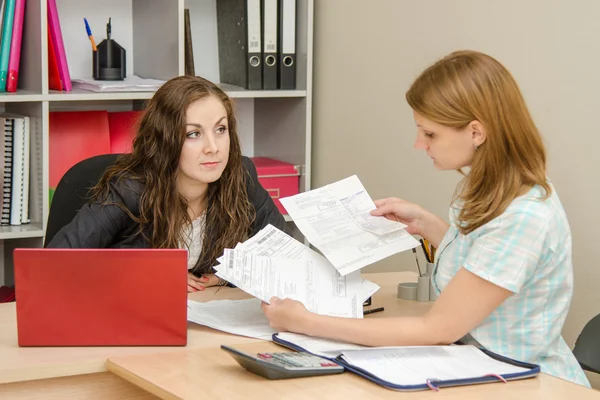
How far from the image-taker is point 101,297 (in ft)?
4.72

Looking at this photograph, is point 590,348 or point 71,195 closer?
point 590,348

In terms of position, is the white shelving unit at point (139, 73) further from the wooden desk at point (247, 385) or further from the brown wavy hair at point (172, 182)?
the wooden desk at point (247, 385)

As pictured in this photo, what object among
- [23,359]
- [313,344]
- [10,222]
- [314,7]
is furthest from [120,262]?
[314,7]

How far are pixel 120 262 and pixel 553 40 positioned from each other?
124cm

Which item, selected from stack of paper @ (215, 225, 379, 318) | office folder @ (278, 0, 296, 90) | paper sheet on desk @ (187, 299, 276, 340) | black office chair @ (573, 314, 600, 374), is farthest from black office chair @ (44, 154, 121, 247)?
black office chair @ (573, 314, 600, 374)

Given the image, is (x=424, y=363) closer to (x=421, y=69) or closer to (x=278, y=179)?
(x=421, y=69)

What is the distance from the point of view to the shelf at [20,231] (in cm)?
258

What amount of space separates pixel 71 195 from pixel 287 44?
3.95 feet

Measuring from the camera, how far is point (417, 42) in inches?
99.8

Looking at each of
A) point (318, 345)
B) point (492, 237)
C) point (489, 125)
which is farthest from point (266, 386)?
point (489, 125)

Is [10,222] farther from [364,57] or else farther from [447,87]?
[447,87]

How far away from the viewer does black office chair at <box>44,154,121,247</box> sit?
2.07m

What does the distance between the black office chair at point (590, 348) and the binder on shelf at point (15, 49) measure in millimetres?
1888

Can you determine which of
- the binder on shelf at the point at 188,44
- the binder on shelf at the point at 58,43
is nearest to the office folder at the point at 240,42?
the binder on shelf at the point at 188,44
